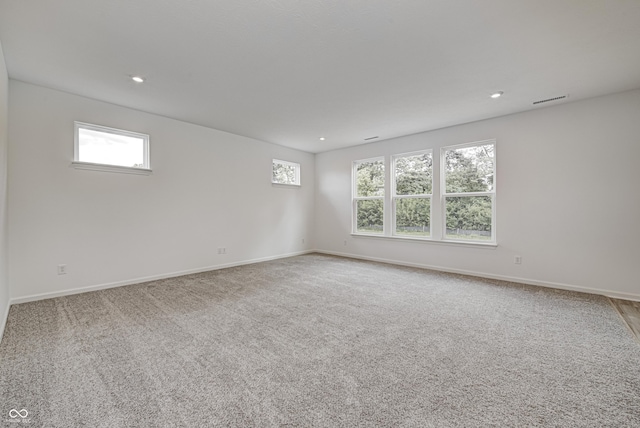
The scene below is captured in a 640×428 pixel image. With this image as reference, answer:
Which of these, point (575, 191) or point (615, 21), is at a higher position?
point (615, 21)

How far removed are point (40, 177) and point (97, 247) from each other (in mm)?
1080

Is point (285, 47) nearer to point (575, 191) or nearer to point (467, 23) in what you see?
point (467, 23)

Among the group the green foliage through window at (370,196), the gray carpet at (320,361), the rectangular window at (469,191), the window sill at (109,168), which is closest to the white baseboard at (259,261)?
the gray carpet at (320,361)

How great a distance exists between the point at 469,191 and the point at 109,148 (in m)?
5.83

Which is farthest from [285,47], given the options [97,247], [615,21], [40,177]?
[97,247]

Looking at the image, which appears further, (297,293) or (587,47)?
(297,293)

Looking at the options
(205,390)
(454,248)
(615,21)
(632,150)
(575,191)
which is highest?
(615,21)

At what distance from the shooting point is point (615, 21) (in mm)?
2180

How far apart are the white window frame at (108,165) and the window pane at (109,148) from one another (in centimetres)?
4

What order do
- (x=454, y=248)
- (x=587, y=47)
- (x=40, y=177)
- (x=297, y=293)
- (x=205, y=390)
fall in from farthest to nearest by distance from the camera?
1. (x=454, y=248)
2. (x=297, y=293)
3. (x=40, y=177)
4. (x=587, y=47)
5. (x=205, y=390)

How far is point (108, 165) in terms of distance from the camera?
12.6 ft

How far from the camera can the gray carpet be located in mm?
1518

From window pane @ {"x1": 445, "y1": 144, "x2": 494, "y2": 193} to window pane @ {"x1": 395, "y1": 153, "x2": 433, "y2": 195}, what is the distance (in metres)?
0.36

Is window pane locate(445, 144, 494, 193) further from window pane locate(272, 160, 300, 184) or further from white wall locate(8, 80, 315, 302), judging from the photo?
white wall locate(8, 80, 315, 302)
